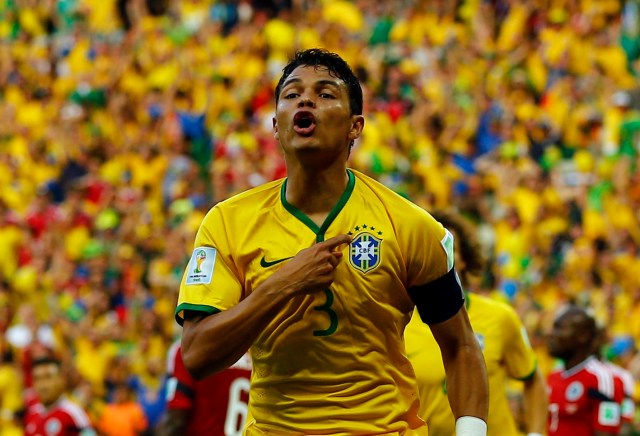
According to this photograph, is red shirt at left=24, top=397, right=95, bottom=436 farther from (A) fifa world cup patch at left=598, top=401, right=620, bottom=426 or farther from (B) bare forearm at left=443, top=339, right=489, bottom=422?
(B) bare forearm at left=443, top=339, right=489, bottom=422

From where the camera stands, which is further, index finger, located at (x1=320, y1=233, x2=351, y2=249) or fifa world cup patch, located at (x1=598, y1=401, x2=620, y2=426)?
fifa world cup patch, located at (x1=598, y1=401, x2=620, y2=426)

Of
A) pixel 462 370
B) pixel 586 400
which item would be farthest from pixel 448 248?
pixel 586 400

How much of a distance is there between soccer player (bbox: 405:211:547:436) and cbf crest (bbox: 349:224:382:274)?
1995 mm

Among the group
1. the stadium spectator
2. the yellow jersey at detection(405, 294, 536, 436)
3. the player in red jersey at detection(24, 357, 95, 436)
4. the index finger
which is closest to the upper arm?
the index finger

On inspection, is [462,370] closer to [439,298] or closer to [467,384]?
[467,384]

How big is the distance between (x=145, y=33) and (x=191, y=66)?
1462 mm

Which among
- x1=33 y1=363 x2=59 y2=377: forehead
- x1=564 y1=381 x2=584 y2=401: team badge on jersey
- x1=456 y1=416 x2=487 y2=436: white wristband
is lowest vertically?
x1=456 y1=416 x2=487 y2=436: white wristband

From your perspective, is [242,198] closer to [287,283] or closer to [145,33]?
[287,283]

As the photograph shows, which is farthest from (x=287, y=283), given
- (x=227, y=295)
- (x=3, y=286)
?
(x=3, y=286)

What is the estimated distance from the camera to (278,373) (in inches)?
173

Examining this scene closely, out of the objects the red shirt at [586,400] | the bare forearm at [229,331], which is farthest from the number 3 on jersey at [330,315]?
the red shirt at [586,400]

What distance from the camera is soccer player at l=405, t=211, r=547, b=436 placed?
6242 mm

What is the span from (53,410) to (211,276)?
4.91 m

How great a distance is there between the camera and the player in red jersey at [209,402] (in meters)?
6.96
